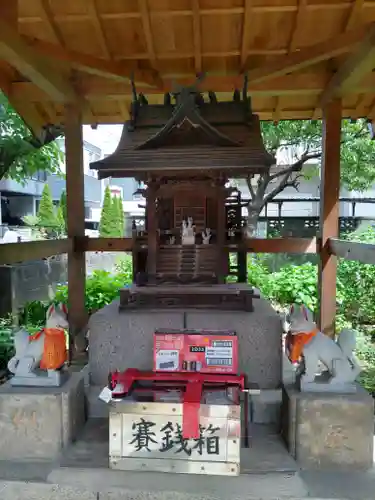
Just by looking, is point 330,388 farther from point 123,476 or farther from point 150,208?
point 150,208

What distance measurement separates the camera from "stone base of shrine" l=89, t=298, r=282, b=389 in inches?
151

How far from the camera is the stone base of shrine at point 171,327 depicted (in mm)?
3824

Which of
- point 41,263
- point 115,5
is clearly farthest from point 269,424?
point 41,263

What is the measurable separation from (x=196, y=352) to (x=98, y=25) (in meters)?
4.24

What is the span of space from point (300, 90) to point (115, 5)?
2.75 metres

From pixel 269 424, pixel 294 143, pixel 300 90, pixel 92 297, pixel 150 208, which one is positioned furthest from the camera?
pixel 294 143

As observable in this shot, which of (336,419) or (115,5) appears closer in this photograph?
(336,419)

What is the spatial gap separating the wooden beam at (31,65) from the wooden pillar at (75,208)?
0.35m

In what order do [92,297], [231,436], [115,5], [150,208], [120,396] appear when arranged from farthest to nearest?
1. [92,297]
2. [115,5]
3. [150,208]
4. [120,396]
5. [231,436]

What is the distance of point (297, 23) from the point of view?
5031 mm

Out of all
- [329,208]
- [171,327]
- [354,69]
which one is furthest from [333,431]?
[354,69]

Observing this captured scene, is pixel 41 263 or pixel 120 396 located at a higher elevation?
pixel 41 263

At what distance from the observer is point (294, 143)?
11.5 meters

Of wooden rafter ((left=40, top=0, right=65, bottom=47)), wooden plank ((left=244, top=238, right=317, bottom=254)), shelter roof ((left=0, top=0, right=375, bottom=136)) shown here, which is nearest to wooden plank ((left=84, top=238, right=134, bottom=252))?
wooden plank ((left=244, top=238, right=317, bottom=254))
